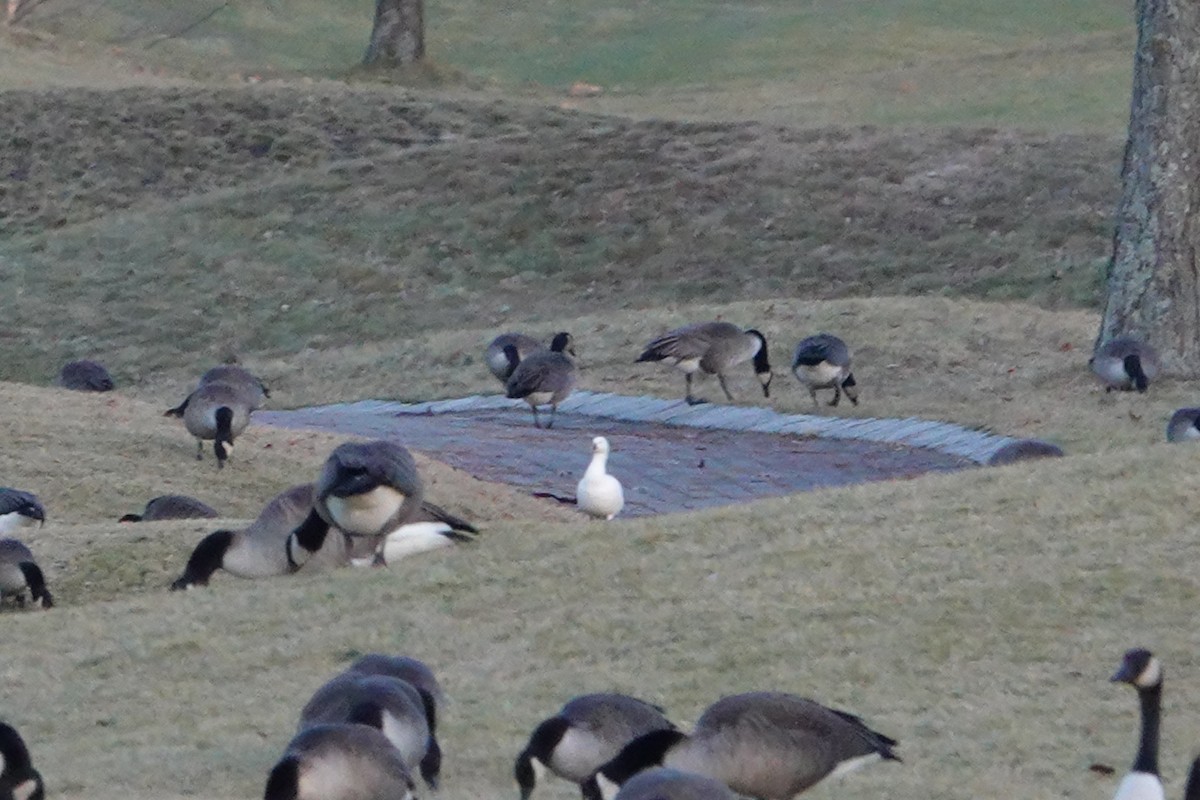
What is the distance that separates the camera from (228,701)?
350 inches

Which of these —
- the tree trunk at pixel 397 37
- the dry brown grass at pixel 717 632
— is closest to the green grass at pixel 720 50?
the tree trunk at pixel 397 37

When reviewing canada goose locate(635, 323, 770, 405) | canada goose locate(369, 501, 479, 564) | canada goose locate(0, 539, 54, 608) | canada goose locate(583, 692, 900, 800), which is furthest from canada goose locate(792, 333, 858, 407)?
canada goose locate(583, 692, 900, 800)

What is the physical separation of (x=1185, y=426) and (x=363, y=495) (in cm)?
685

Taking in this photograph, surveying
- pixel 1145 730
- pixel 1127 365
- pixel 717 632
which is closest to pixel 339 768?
pixel 1145 730

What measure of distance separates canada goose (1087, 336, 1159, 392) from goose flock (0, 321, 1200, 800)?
380 centimetres

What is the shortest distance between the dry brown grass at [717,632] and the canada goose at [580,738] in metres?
0.58

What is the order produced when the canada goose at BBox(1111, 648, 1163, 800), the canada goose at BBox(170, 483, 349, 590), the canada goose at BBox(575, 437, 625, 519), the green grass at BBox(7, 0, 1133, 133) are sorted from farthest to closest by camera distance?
the green grass at BBox(7, 0, 1133, 133)
the canada goose at BBox(575, 437, 625, 519)
the canada goose at BBox(170, 483, 349, 590)
the canada goose at BBox(1111, 648, 1163, 800)

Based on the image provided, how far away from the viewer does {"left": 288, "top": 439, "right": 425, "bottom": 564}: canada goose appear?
1026cm

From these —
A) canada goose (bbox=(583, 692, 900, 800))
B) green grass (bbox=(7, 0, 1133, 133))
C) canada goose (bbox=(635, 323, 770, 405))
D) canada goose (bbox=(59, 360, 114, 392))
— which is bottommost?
→ canada goose (bbox=(59, 360, 114, 392))

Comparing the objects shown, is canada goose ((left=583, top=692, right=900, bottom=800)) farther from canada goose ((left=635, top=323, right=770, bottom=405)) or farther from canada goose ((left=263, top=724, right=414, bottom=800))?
canada goose ((left=635, top=323, right=770, bottom=405))

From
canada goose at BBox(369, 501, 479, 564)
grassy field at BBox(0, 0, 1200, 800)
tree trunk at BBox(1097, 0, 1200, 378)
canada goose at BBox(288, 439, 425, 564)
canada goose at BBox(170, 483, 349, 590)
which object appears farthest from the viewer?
tree trunk at BBox(1097, 0, 1200, 378)

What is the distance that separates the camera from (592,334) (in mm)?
22719

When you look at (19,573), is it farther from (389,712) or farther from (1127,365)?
(1127,365)

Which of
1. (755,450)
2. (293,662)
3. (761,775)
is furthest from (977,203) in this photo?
(761,775)
